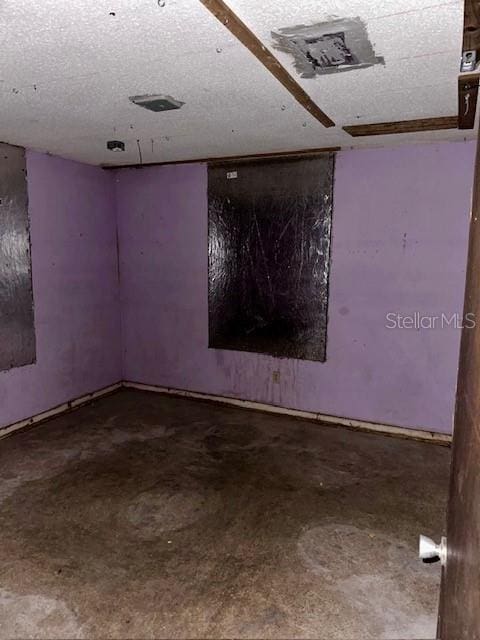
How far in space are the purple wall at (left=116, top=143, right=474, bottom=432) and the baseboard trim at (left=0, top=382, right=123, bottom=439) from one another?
0.72 meters

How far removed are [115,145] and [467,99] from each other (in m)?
2.42

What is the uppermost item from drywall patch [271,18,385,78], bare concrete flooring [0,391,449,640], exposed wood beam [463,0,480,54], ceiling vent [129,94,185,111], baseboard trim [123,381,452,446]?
ceiling vent [129,94,185,111]

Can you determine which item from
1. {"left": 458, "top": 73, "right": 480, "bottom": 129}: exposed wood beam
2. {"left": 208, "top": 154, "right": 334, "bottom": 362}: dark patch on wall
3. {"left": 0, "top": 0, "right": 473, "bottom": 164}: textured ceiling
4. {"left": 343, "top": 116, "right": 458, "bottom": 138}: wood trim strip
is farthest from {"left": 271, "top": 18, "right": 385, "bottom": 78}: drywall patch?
{"left": 208, "top": 154, "right": 334, "bottom": 362}: dark patch on wall

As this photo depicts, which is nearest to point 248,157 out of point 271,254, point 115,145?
point 271,254

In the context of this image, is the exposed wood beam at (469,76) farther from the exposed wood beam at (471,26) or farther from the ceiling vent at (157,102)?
the ceiling vent at (157,102)

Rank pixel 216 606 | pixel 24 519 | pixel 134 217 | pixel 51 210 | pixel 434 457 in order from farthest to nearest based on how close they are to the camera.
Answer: pixel 134 217 < pixel 51 210 < pixel 434 457 < pixel 24 519 < pixel 216 606

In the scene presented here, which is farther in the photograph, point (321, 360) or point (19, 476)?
point (321, 360)

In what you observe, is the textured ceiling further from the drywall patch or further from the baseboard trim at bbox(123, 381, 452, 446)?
the baseboard trim at bbox(123, 381, 452, 446)

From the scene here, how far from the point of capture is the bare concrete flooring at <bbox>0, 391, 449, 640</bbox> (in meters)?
1.83

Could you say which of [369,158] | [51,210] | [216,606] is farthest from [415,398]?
[51,210]

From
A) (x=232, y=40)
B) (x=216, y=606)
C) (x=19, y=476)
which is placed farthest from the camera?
(x=19, y=476)

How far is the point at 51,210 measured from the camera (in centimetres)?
391

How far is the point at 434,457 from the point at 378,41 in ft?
9.15

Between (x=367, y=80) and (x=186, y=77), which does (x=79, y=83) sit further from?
(x=367, y=80)
